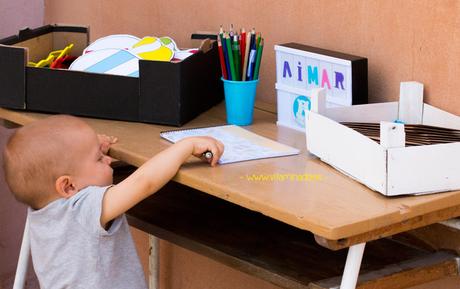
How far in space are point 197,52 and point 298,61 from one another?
0.77ft

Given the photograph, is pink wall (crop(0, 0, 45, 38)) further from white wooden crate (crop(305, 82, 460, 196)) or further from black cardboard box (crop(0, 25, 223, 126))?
white wooden crate (crop(305, 82, 460, 196))

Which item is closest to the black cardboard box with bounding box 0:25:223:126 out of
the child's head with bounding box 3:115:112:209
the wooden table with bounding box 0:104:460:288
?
the wooden table with bounding box 0:104:460:288

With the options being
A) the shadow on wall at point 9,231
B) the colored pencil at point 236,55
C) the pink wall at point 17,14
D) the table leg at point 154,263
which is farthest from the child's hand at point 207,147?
the shadow on wall at point 9,231

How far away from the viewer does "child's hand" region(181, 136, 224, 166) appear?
1813 millimetres

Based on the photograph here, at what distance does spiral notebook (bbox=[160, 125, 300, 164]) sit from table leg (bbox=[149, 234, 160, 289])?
764 mm

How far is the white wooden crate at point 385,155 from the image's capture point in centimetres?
165

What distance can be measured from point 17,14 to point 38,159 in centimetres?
141

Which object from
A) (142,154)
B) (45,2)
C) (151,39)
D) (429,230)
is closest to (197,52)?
(151,39)

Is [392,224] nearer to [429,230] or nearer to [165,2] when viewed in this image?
[429,230]

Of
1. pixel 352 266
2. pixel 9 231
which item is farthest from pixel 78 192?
pixel 9 231

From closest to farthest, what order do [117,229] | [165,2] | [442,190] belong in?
[442,190]
[117,229]
[165,2]

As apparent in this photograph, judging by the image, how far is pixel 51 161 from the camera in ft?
6.09

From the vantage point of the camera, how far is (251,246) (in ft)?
6.57

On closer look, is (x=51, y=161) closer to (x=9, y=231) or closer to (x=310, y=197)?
(x=310, y=197)
